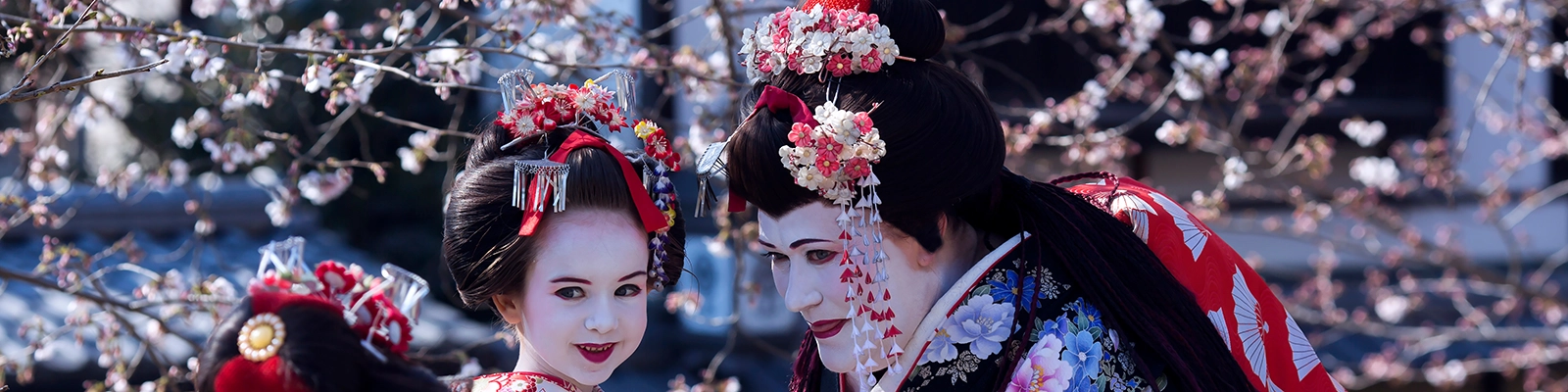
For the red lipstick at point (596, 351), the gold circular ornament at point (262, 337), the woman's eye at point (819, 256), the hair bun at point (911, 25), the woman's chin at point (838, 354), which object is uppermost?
the hair bun at point (911, 25)

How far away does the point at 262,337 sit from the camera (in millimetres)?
1863

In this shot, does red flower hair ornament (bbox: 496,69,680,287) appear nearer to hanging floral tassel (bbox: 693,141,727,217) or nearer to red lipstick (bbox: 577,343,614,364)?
hanging floral tassel (bbox: 693,141,727,217)

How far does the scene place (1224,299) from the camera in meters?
2.56

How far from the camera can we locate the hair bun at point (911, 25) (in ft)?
8.00

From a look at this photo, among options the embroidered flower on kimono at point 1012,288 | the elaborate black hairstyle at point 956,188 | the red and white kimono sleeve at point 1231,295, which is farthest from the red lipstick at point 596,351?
the red and white kimono sleeve at point 1231,295

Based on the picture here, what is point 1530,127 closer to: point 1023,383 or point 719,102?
point 719,102

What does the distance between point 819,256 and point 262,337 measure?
1031 millimetres

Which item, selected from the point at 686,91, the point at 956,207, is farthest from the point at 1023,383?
the point at 686,91

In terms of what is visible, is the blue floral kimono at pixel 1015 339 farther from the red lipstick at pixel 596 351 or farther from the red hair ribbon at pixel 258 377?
the red hair ribbon at pixel 258 377

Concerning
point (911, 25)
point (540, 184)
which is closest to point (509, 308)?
point (540, 184)

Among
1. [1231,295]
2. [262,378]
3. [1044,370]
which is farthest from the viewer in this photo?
[1231,295]

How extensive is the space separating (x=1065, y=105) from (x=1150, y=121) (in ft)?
7.64

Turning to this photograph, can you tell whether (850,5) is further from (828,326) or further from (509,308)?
(509,308)

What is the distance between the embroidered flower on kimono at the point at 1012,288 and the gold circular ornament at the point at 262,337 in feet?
4.17
